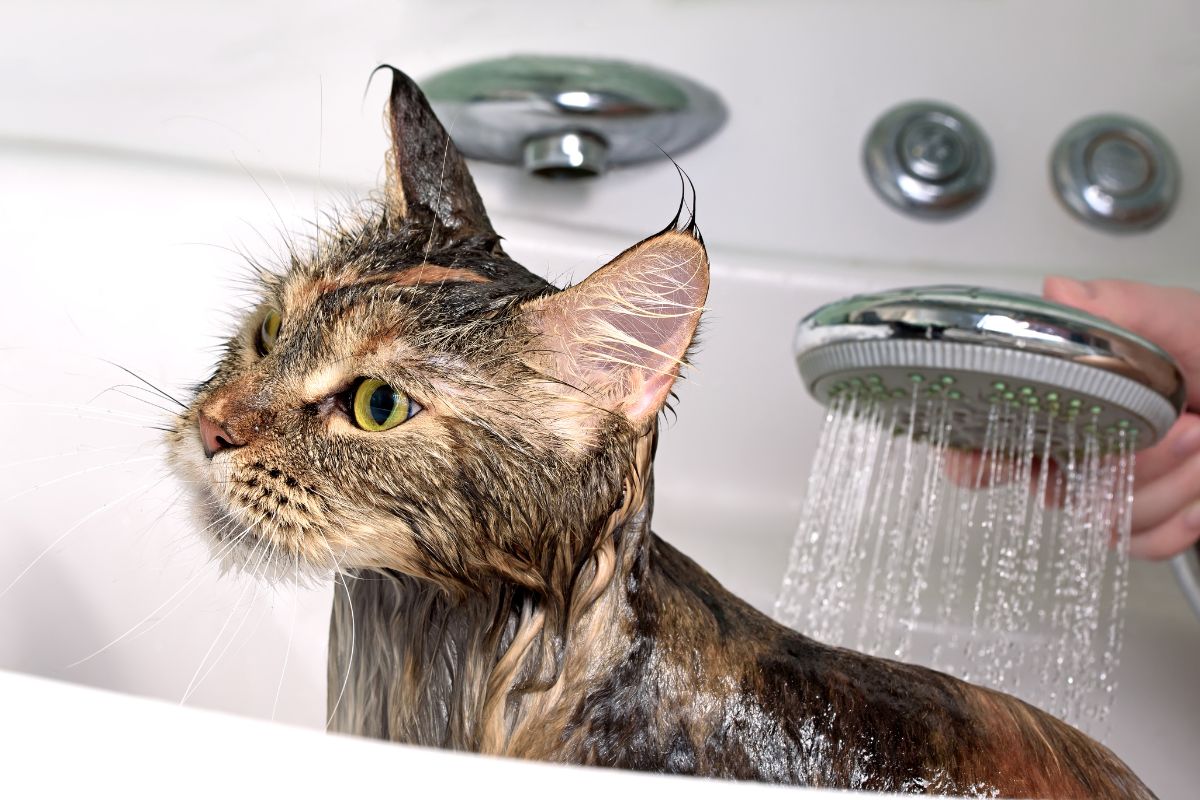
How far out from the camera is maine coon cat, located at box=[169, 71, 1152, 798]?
575mm

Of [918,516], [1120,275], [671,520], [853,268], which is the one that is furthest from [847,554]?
[1120,275]

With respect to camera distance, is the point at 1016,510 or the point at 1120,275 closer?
the point at 1016,510

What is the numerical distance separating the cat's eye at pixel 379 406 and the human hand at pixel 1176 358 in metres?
0.75

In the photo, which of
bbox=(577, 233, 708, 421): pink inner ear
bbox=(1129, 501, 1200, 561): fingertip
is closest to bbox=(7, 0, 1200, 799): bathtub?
bbox=(1129, 501, 1200, 561): fingertip

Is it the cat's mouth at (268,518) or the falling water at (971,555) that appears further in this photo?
the falling water at (971,555)

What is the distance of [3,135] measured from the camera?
1.13 m

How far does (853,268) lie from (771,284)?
4.1 inches

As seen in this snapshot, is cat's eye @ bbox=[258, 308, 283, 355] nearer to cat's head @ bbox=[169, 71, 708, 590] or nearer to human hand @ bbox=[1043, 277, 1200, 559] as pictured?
cat's head @ bbox=[169, 71, 708, 590]

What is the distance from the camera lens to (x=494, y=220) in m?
1.29

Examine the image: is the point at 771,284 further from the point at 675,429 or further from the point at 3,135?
the point at 3,135

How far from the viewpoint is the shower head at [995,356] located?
0.77 meters

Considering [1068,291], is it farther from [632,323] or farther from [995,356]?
[632,323]

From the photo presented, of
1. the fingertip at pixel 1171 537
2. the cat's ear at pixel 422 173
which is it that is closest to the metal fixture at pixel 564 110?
the cat's ear at pixel 422 173

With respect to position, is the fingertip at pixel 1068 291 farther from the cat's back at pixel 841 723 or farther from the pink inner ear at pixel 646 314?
the pink inner ear at pixel 646 314
